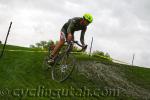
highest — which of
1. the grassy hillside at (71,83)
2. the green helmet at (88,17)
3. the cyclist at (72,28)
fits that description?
the green helmet at (88,17)

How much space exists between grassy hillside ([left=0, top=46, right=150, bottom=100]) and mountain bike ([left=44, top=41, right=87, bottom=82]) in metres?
0.39

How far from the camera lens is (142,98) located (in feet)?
61.5

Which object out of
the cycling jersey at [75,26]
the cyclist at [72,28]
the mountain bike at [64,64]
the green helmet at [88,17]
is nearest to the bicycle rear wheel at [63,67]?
the mountain bike at [64,64]

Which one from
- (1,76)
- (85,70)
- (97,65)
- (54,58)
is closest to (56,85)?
(54,58)

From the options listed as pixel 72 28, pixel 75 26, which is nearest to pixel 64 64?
pixel 72 28

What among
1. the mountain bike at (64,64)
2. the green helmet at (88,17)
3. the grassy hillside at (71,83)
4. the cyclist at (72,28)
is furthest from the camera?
the mountain bike at (64,64)

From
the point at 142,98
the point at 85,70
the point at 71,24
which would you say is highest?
the point at 71,24

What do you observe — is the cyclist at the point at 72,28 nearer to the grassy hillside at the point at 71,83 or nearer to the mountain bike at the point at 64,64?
the mountain bike at the point at 64,64

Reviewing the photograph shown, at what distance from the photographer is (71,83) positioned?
17.0m

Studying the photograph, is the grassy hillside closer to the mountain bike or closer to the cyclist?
the mountain bike

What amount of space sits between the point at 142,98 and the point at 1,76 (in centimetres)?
797

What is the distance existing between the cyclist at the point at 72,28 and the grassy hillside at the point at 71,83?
5.27 feet

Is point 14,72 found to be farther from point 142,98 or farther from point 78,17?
point 142,98

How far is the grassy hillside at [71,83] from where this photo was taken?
14141mm
